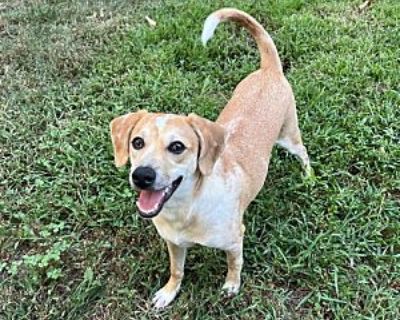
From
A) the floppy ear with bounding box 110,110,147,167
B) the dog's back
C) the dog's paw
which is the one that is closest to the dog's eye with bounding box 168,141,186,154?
the floppy ear with bounding box 110,110,147,167

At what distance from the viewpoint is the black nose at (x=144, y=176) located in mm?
2504

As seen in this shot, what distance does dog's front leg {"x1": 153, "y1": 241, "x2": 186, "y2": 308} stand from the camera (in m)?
3.19

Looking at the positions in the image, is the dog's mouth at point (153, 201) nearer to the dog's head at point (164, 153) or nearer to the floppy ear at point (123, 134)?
the dog's head at point (164, 153)

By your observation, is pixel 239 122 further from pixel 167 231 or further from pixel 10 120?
pixel 10 120

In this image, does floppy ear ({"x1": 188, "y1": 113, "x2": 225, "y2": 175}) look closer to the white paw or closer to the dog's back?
the dog's back

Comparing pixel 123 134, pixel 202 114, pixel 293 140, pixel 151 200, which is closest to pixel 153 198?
pixel 151 200

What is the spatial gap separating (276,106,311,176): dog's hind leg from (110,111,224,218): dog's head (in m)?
0.96

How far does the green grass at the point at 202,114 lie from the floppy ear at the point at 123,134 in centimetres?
87

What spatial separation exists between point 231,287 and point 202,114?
1.52 m

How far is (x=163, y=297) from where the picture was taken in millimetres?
3268

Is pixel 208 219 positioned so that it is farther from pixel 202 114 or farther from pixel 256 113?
pixel 202 114

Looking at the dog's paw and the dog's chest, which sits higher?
the dog's chest

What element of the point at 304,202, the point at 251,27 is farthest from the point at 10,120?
the point at 304,202

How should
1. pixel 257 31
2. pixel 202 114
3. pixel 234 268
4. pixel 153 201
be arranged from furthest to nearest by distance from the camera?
pixel 202 114, pixel 257 31, pixel 234 268, pixel 153 201
